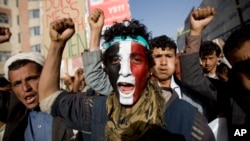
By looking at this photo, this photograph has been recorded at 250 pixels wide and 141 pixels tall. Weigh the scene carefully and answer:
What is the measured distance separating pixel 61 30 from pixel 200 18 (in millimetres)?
997

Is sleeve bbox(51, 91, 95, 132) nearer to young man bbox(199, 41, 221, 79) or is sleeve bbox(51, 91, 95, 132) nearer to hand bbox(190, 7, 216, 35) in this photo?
hand bbox(190, 7, 216, 35)

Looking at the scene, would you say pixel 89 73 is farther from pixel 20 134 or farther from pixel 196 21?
pixel 196 21

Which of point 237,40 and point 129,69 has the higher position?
point 237,40

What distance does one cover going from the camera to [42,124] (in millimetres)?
2250

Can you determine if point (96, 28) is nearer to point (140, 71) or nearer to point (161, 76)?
point (140, 71)

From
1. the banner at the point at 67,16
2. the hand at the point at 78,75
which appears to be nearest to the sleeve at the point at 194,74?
the hand at the point at 78,75

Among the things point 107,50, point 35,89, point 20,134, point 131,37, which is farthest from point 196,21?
point 20,134

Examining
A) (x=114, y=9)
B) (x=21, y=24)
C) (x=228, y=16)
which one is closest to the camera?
(x=114, y=9)

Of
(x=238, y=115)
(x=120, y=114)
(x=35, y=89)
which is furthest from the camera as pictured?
(x=35, y=89)

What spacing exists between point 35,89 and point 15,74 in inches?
8.0

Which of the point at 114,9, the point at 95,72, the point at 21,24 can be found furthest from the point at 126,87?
the point at 21,24

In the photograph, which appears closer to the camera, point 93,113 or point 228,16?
point 93,113

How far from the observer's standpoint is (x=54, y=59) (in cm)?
189

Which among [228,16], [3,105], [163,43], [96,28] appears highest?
[228,16]
